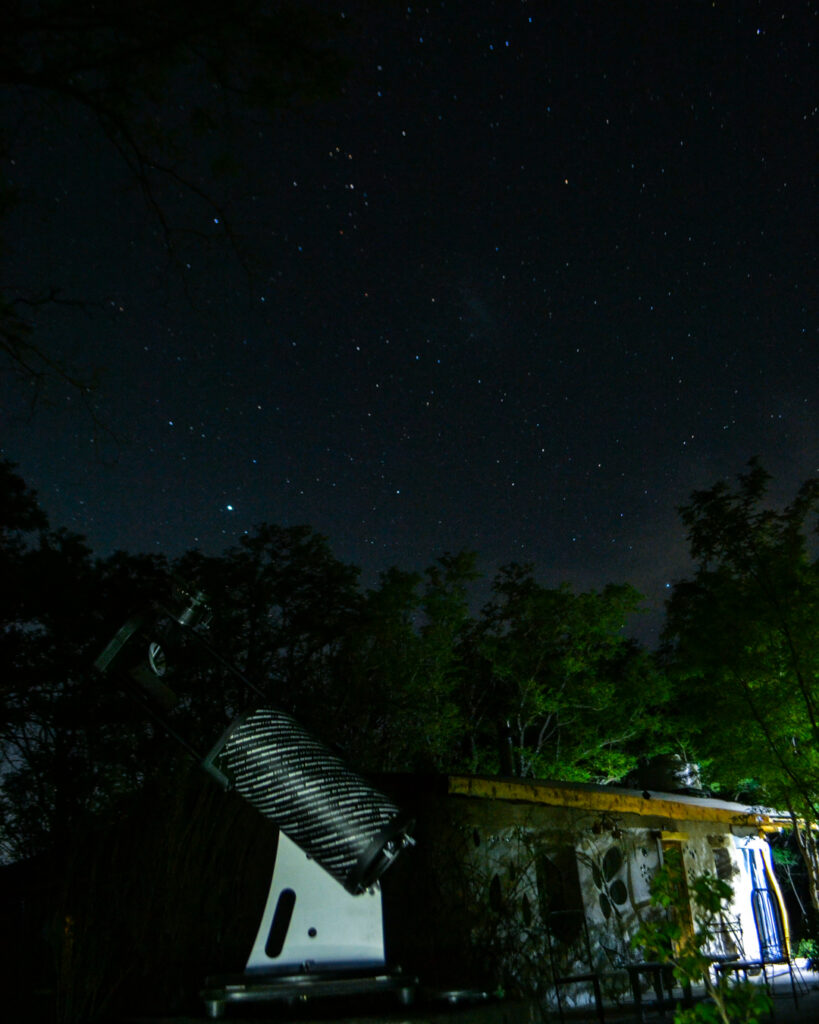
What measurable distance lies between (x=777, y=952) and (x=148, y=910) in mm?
12549

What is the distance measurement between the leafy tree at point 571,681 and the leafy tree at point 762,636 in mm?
4389

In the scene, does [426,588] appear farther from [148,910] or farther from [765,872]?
[148,910]

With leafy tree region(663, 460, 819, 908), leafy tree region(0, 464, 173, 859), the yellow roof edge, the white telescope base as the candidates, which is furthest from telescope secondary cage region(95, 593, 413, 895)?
leafy tree region(663, 460, 819, 908)

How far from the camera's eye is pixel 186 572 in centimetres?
1683

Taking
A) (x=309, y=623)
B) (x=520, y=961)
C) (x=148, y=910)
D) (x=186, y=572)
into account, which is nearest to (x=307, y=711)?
(x=309, y=623)

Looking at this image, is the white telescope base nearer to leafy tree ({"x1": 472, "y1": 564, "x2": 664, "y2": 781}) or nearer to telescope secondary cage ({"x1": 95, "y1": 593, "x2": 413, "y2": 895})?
telescope secondary cage ({"x1": 95, "y1": 593, "x2": 413, "y2": 895})

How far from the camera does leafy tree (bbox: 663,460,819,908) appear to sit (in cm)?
1234

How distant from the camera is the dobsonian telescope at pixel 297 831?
2.88 metres

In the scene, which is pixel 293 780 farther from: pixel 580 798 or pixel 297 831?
pixel 580 798

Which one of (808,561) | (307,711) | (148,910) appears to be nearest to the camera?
(148,910)

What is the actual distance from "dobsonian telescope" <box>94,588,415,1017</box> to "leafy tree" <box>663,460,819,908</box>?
1051 centimetres

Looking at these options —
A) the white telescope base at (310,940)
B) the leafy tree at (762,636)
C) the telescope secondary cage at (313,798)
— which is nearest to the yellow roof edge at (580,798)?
the leafy tree at (762,636)

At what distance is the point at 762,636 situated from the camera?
12570 millimetres

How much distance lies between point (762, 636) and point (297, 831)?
11.1 metres
